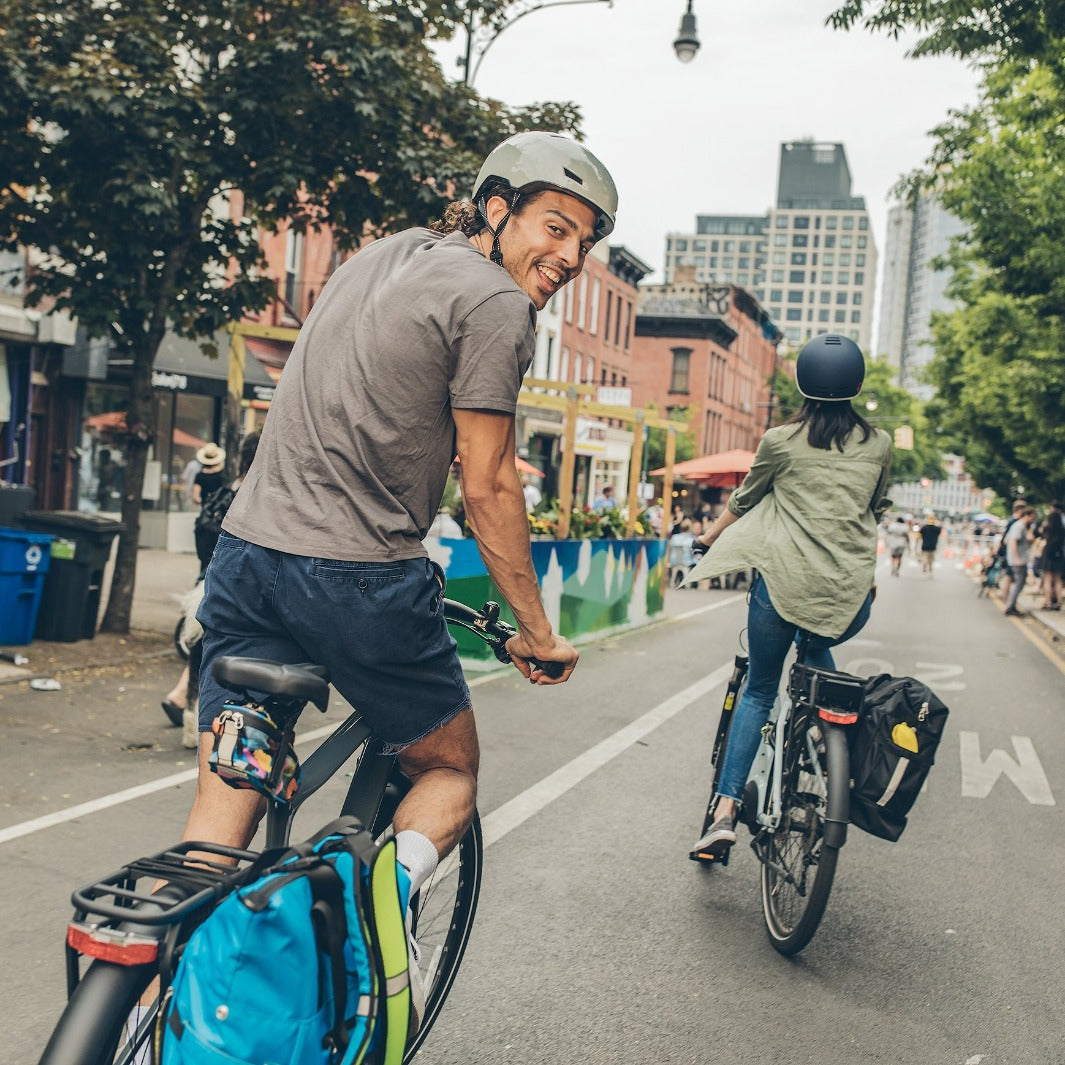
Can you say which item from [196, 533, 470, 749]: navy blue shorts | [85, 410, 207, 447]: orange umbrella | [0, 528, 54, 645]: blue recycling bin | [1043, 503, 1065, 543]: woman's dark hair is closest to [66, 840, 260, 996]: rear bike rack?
[196, 533, 470, 749]: navy blue shorts

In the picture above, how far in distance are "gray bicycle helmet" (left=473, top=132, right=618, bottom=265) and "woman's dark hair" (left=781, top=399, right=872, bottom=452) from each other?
199 cm

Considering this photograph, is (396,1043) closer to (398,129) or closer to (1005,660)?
(398,129)

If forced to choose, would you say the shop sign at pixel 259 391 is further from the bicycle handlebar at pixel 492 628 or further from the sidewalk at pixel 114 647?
the bicycle handlebar at pixel 492 628

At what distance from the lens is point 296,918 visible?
184 centimetres

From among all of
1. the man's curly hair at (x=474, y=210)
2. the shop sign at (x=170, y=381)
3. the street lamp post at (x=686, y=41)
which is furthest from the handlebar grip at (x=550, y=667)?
the shop sign at (x=170, y=381)

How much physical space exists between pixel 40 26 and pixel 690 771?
783cm

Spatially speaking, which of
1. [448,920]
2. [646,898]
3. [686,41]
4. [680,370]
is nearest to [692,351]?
[680,370]

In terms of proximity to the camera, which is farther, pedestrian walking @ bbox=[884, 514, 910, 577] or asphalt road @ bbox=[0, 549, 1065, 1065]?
pedestrian walking @ bbox=[884, 514, 910, 577]

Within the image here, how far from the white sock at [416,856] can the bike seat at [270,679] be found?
1.39 ft

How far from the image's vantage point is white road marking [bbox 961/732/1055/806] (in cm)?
687

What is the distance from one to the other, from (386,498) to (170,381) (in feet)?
64.3

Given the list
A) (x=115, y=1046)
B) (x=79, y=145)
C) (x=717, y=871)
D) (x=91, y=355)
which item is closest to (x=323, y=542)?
(x=115, y=1046)

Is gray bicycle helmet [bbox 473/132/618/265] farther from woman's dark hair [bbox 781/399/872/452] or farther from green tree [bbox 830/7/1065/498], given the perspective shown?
green tree [bbox 830/7/1065/498]

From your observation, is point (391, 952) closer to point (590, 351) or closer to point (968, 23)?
point (968, 23)
